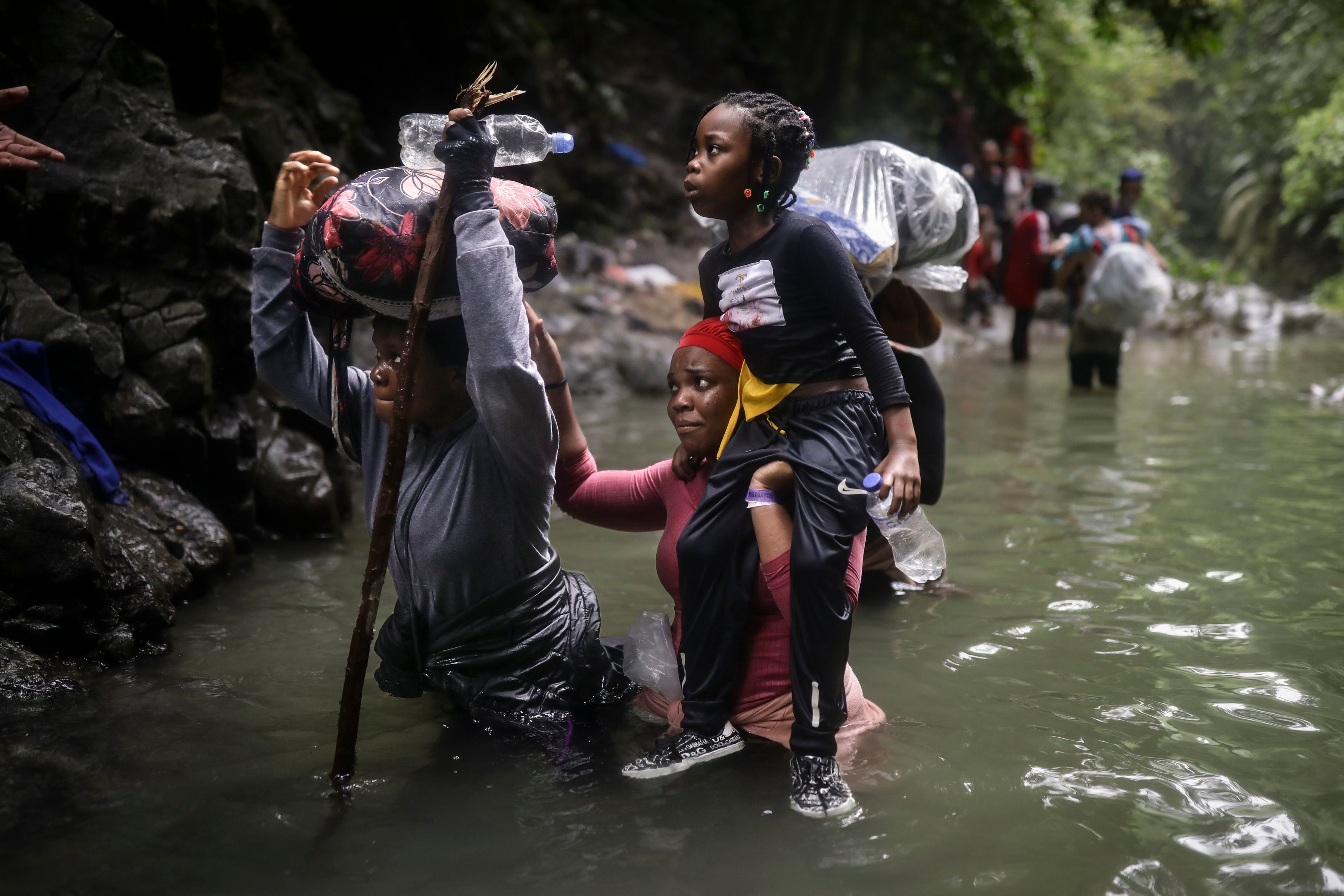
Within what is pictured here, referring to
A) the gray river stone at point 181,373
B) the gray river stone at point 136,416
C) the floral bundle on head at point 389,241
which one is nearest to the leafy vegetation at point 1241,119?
the gray river stone at point 181,373

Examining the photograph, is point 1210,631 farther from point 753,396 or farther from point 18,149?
point 18,149

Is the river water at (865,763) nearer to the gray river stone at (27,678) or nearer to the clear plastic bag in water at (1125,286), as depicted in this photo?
the gray river stone at (27,678)

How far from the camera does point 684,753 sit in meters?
2.70

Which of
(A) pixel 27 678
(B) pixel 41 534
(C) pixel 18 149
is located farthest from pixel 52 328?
(A) pixel 27 678

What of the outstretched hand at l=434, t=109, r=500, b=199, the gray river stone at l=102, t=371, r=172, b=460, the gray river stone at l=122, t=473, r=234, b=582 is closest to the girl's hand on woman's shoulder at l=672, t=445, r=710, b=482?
the outstretched hand at l=434, t=109, r=500, b=199

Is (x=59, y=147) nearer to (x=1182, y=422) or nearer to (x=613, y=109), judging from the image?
(x=1182, y=422)

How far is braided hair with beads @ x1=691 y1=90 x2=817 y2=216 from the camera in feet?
9.21

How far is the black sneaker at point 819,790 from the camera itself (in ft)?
8.05

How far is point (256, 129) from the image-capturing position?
6230 mm

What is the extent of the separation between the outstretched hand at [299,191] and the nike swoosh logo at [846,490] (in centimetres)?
145

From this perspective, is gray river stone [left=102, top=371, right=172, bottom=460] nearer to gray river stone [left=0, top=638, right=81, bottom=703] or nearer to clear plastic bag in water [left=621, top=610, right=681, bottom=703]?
gray river stone [left=0, top=638, right=81, bottom=703]

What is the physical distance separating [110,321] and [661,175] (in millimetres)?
11634

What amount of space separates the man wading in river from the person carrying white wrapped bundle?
682 cm

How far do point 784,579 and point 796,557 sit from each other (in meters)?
0.10
